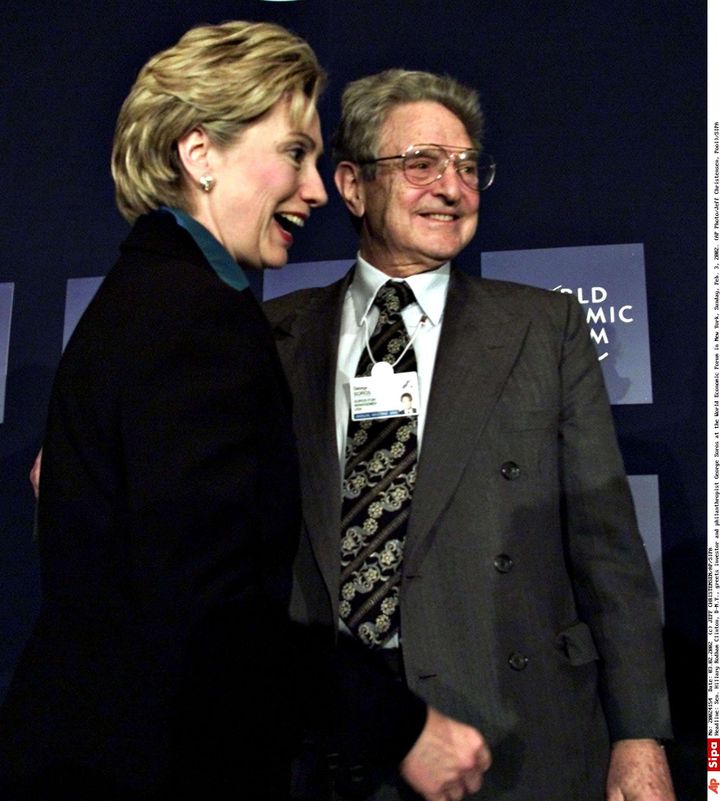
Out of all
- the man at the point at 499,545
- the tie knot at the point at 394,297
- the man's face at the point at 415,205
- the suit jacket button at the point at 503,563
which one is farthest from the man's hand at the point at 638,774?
the man's face at the point at 415,205

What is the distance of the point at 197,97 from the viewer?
1513mm

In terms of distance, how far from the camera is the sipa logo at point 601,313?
276cm

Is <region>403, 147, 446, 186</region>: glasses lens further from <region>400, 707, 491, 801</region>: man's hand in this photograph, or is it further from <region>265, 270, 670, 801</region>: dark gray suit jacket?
<region>400, 707, 491, 801</region>: man's hand

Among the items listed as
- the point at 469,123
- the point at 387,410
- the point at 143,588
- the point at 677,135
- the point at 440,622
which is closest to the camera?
the point at 143,588

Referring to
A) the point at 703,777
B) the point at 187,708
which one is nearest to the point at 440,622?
the point at 187,708

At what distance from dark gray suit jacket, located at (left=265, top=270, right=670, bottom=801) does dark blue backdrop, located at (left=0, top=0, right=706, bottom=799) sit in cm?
A: 66

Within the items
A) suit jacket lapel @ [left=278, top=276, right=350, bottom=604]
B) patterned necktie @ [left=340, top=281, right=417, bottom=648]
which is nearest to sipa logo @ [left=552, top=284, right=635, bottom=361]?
suit jacket lapel @ [left=278, top=276, right=350, bottom=604]

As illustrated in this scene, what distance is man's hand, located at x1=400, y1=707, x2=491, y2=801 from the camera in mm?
1316

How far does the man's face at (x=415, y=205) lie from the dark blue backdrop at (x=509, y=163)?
1.52ft

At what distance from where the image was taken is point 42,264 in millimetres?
3217

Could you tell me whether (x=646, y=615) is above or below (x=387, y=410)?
below

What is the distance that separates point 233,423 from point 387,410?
2.97ft

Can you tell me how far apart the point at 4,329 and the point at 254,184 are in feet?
6.18

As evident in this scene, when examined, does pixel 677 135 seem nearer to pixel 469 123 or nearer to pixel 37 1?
pixel 469 123
